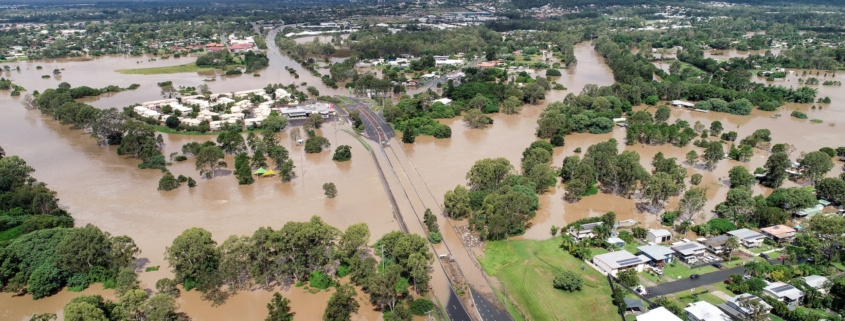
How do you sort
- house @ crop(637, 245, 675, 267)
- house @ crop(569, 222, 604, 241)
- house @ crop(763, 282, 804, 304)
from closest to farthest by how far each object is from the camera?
house @ crop(763, 282, 804, 304), house @ crop(637, 245, 675, 267), house @ crop(569, 222, 604, 241)

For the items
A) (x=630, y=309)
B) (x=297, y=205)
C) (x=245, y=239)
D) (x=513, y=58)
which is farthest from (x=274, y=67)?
(x=630, y=309)

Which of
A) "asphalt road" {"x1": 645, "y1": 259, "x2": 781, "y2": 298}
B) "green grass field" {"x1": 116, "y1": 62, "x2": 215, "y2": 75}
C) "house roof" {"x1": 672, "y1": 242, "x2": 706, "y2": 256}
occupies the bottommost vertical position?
"asphalt road" {"x1": 645, "y1": 259, "x2": 781, "y2": 298}

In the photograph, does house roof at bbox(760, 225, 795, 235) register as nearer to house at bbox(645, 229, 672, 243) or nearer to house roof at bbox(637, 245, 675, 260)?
house at bbox(645, 229, 672, 243)

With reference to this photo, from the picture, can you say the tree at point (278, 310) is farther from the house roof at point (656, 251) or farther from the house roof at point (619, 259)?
the house roof at point (656, 251)

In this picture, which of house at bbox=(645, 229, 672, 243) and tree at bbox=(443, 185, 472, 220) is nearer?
house at bbox=(645, 229, 672, 243)

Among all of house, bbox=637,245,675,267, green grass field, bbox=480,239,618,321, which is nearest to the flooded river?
green grass field, bbox=480,239,618,321

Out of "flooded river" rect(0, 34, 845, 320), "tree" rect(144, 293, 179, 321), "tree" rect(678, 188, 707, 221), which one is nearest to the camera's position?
"tree" rect(144, 293, 179, 321)

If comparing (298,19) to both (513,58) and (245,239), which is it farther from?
(245,239)
